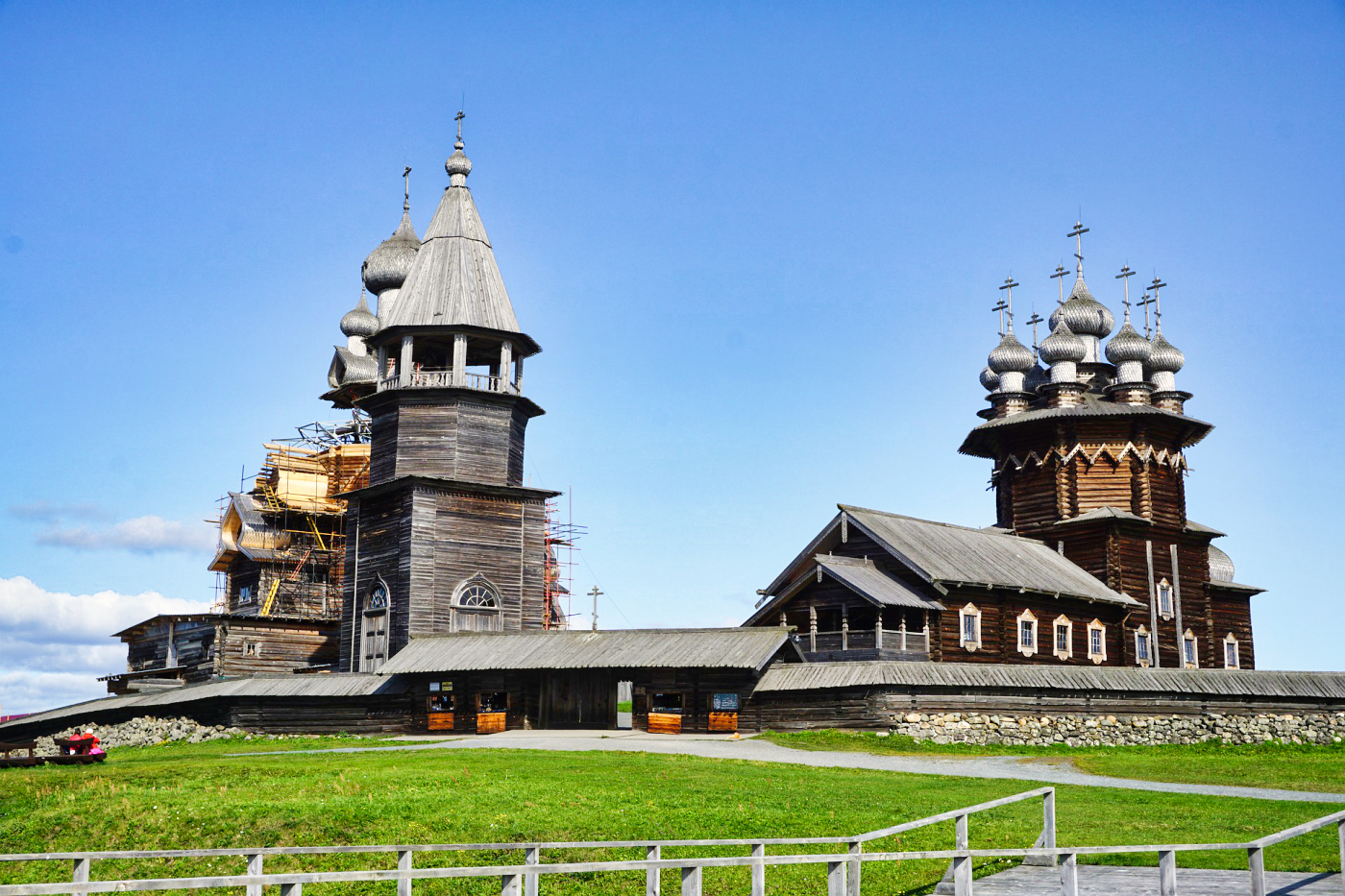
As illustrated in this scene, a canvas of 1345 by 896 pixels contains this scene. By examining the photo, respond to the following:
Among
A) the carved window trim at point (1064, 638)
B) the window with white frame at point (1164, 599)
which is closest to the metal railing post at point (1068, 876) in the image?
the carved window trim at point (1064, 638)

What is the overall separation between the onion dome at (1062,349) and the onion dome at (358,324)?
3038 centimetres

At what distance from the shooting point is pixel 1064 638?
43812 millimetres

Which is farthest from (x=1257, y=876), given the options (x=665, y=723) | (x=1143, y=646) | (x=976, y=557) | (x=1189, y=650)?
(x=1189, y=650)

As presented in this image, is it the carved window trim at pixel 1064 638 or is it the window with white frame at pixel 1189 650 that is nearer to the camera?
the carved window trim at pixel 1064 638

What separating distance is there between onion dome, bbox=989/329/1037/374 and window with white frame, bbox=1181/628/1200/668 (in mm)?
11680

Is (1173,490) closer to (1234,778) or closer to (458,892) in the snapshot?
(1234,778)

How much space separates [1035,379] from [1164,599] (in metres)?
10.3

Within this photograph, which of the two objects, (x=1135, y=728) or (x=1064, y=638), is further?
(x=1064, y=638)

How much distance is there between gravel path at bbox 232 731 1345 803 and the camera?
2223cm

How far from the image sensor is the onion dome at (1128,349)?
5222 cm

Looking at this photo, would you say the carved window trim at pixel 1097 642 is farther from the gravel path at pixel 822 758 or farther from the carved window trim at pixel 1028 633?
the gravel path at pixel 822 758

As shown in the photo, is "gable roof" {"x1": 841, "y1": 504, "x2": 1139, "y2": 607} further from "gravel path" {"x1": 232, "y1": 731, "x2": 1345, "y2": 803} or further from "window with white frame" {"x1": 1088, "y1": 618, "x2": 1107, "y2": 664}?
"gravel path" {"x1": 232, "y1": 731, "x2": 1345, "y2": 803}

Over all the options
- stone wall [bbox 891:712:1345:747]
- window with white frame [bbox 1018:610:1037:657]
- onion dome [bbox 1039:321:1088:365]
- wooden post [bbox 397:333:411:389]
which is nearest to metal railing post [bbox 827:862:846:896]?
stone wall [bbox 891:712:1345:747]

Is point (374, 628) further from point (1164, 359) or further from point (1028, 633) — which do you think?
point (1164, 359)
